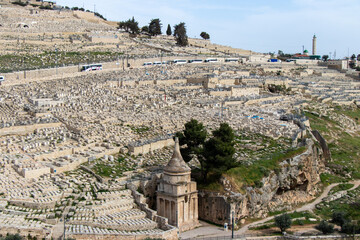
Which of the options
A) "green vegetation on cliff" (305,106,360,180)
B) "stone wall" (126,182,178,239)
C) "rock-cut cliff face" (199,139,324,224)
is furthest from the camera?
"green vegetation on cliff" (305,106,360,180)

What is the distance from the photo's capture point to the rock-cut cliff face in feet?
87.0

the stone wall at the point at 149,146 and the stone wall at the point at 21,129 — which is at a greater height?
the stone wall at the point at 21,129

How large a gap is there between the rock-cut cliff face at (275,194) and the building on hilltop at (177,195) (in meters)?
1.30

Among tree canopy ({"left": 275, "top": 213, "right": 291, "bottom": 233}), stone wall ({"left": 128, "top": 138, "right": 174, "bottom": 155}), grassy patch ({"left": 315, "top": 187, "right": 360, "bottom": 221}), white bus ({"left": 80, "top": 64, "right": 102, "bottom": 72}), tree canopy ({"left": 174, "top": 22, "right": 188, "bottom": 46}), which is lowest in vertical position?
grassy patch ({"left": 315, "top": 187, "right": 360, "bottom": 221})

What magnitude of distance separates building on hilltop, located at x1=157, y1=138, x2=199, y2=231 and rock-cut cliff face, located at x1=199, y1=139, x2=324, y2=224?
130 cm

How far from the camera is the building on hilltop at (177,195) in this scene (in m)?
25.1

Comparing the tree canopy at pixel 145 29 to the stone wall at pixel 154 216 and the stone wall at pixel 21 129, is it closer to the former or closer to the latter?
the stone wall at pixel 21 129

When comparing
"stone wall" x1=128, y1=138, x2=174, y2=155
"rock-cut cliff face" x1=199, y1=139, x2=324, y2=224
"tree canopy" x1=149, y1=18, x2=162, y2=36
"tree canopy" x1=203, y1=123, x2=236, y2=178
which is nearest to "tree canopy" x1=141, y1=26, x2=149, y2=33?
"tree canopy" x1=149, y1=18, x2=162, y2=36

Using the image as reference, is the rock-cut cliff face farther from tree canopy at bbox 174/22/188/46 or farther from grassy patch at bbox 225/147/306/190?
tree canopy at bbox 174/22/188/46

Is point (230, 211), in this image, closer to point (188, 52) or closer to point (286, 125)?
point (286, 125)

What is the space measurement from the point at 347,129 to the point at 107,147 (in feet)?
98.9

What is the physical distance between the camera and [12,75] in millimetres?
48812

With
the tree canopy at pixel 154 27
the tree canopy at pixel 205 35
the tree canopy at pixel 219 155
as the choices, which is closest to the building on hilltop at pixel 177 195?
the tree canopy at pixel 219 155

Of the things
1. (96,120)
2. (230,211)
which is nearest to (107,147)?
(96,120)
